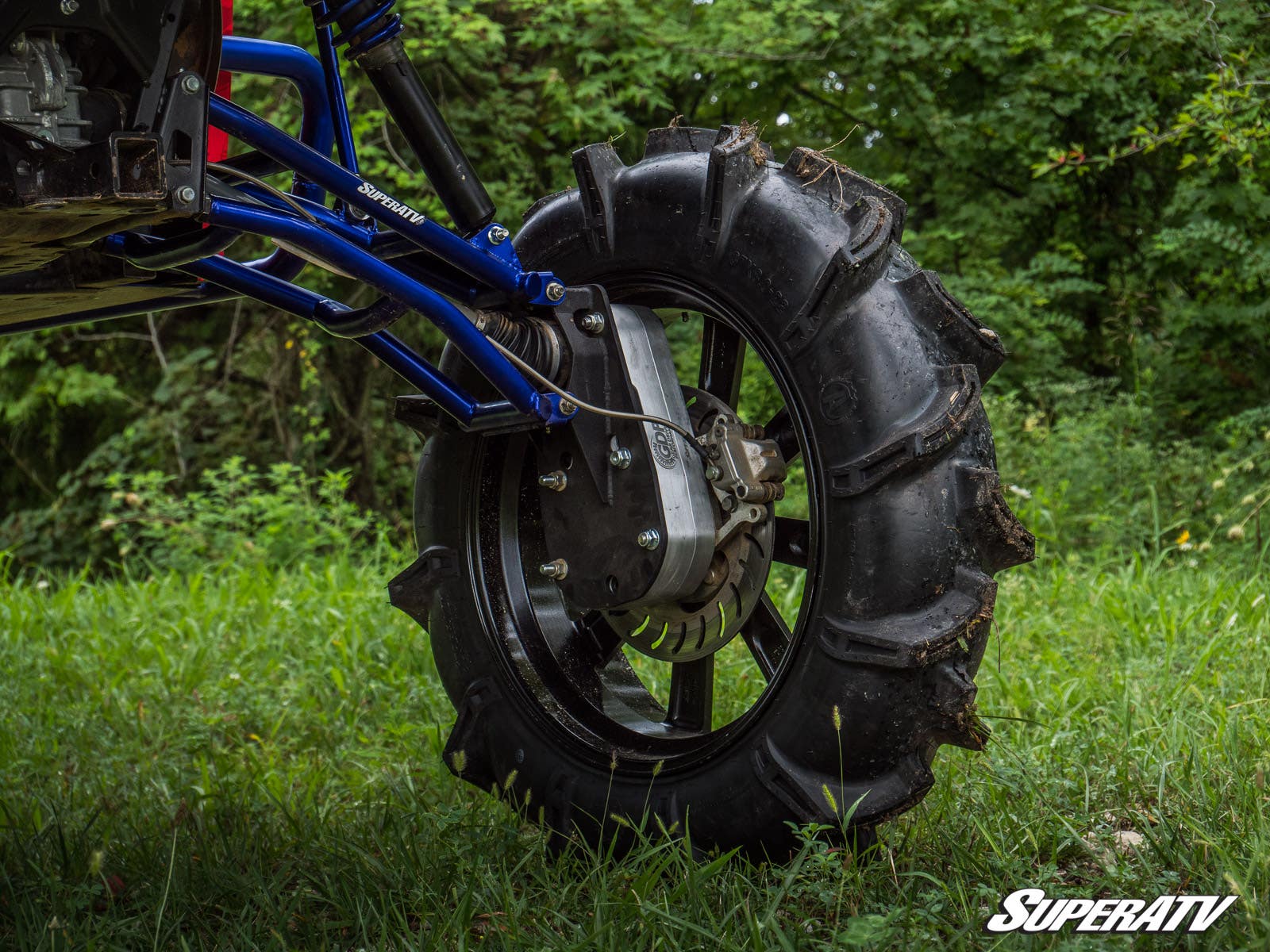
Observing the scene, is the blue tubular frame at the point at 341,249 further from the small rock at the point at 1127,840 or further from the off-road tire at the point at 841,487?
the small rock at the point at 1127,840

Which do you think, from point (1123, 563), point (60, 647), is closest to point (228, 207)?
point (60, 647)

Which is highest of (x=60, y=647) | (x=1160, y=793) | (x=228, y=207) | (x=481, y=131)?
(x=228, y=207)

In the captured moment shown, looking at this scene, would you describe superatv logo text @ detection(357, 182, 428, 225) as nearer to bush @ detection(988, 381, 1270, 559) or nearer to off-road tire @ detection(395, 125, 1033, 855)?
off-road tire @ detection(395, 125, 1033, 855)

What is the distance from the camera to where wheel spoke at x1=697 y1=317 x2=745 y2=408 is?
2410mm

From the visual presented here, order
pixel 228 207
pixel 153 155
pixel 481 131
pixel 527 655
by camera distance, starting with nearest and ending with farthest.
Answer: pixel 153 155, pixel 228 207, pixel 527 655, pixel 481 131

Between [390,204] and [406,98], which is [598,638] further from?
[406,98]

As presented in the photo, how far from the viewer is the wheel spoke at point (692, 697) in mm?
2475

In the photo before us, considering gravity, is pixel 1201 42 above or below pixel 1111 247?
above

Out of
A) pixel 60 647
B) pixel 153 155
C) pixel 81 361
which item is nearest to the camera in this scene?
pixel 153 155

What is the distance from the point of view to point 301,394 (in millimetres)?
7293

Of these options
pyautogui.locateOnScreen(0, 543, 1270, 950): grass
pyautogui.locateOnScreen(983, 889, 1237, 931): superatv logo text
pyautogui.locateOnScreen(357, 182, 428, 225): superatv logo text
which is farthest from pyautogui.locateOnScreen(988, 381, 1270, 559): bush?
pyautogui.locateOnScreen(357, 182, 428, 225): superatv logo text

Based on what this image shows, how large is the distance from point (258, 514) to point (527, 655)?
416 centimetres

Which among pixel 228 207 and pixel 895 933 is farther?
pixel 228 207

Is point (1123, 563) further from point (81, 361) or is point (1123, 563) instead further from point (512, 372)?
point (81, 361)
